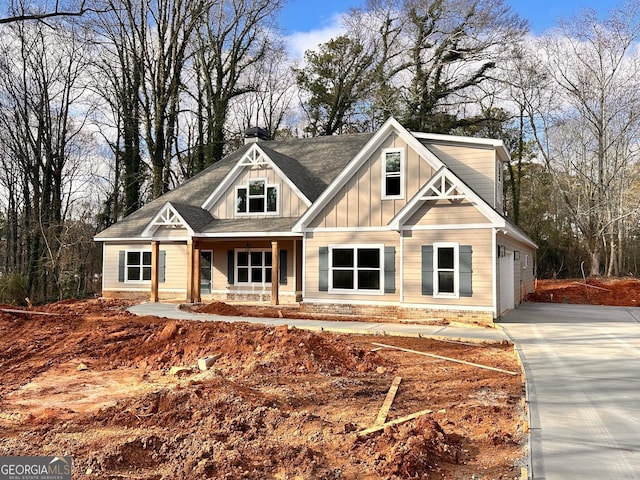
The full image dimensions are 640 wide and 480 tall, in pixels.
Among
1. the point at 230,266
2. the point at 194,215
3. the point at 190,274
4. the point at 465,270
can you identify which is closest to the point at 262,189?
the point at 194,215

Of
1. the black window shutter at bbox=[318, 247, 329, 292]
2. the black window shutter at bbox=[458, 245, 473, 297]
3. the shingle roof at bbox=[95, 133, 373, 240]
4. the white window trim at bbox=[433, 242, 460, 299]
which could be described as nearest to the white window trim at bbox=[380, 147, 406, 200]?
the white window trim at bbox=[433, 242, 460, 299]

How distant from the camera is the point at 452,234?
44.3ft

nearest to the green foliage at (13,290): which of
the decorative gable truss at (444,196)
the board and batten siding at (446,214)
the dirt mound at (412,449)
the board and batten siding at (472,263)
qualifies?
the decorative gable truss at (444,196)

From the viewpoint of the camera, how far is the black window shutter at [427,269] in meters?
13.7

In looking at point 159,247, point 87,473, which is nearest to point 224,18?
point 159,247

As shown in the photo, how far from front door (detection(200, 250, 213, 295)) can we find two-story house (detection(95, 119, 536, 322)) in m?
0.04

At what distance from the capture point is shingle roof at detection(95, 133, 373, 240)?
19.3m

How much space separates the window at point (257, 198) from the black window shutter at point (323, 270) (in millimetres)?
4134

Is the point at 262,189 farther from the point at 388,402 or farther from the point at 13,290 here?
the point at 388,402

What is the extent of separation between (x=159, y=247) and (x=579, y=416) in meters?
17.5

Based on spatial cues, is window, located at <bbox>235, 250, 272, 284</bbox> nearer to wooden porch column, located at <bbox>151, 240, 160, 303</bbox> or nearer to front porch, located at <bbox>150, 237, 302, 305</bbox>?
front porch, located at <bbox>150, 237, 302, 305</bbox>

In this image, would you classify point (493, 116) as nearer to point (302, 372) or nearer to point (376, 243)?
point (376, 243)

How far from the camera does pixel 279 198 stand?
18891mm

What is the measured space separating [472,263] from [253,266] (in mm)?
9083
